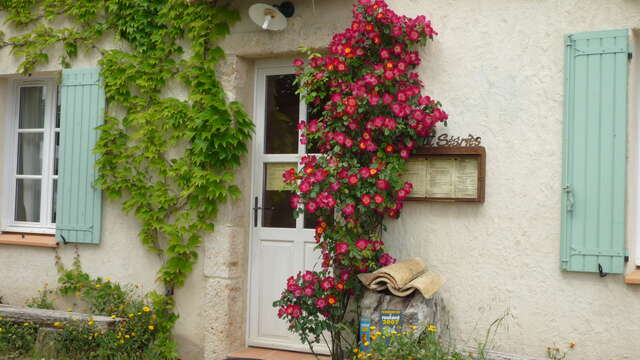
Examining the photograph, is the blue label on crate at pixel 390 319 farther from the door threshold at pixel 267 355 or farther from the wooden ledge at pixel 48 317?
the wooden ledge at pixel 48 317

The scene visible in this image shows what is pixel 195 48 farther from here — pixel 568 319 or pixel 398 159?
pixel 568 319

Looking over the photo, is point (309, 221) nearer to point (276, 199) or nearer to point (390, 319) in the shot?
point (276, 199)

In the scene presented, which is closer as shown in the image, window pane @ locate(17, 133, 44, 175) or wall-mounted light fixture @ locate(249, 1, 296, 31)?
wall-mounted light fixture @ locate(249, 1, 296, 31)

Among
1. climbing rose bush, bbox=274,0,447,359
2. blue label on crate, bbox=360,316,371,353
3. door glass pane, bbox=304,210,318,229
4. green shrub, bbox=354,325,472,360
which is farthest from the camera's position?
door glass pane, bbox=304,210,318,229

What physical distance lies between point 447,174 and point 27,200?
13.5 ft

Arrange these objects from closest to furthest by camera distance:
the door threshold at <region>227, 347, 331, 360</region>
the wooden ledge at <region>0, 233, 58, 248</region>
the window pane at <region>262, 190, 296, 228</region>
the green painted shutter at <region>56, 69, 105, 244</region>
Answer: the door threshold at <region>227, 347, 331, 360</region> < the window pane at <region>262, 190, 296, 228</region> < the green painted shutter at <region>56, 69, 105, 244</region> < the wooden ledge at <region>0, 233, 58, 248</region>

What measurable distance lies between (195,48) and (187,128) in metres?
0.65

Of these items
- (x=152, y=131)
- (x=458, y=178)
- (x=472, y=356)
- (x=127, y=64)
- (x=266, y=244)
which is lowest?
(x=472, y=356)

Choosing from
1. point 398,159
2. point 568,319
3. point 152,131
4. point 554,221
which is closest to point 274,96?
point 152,131

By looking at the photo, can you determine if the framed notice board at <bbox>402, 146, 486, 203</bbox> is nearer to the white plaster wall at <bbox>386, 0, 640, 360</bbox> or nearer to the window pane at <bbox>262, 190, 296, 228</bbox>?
the white plaster wall at <bbox>386, 0, 640, 360</bbox>

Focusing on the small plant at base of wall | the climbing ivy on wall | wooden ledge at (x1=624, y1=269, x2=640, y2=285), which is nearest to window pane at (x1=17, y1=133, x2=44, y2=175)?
the climbing ivy on wall

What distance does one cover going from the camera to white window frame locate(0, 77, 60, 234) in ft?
19.8

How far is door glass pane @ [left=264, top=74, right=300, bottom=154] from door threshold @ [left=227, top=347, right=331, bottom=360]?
5.23 feet

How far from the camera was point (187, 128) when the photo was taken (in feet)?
16.9
